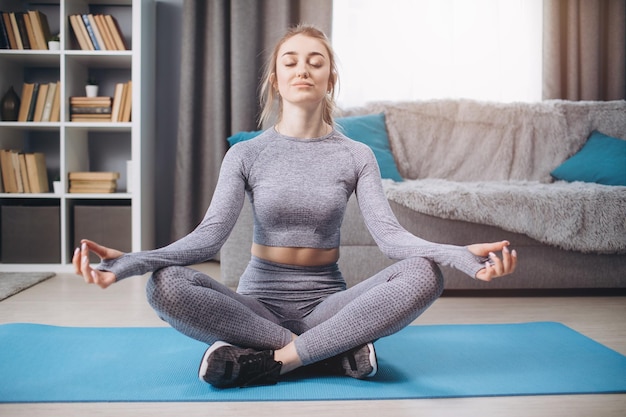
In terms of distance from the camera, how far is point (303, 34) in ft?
5.10

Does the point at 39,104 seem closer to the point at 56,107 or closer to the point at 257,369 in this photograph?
the point at 56,107

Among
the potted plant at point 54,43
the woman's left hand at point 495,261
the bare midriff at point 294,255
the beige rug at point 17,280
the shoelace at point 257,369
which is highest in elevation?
the potted plant at point 54,43

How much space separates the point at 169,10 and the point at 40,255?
5.29 feet

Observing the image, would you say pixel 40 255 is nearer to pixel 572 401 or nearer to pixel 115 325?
pixel 115 325

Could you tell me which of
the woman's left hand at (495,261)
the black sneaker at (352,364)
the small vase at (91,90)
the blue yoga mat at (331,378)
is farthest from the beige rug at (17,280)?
the woman's left hand at (495,261)

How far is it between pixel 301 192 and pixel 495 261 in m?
0.53

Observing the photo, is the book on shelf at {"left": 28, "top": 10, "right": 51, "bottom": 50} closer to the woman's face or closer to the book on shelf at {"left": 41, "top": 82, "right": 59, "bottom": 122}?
the book on shelf at {"left": 41, "top": 82, "right": 59, "bottom": 122}

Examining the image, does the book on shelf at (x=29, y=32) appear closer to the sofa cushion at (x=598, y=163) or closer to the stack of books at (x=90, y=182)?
the stack of books at (x=90, y=182)

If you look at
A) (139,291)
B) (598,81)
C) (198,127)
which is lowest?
(139,291)

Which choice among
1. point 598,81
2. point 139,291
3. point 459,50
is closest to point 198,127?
point 139,291

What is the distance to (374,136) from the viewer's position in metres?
2.96

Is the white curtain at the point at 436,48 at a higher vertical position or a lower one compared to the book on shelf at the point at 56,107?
higher

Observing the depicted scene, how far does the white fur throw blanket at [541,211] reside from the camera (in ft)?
7.73

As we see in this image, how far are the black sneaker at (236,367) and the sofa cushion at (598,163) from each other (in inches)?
83.7
